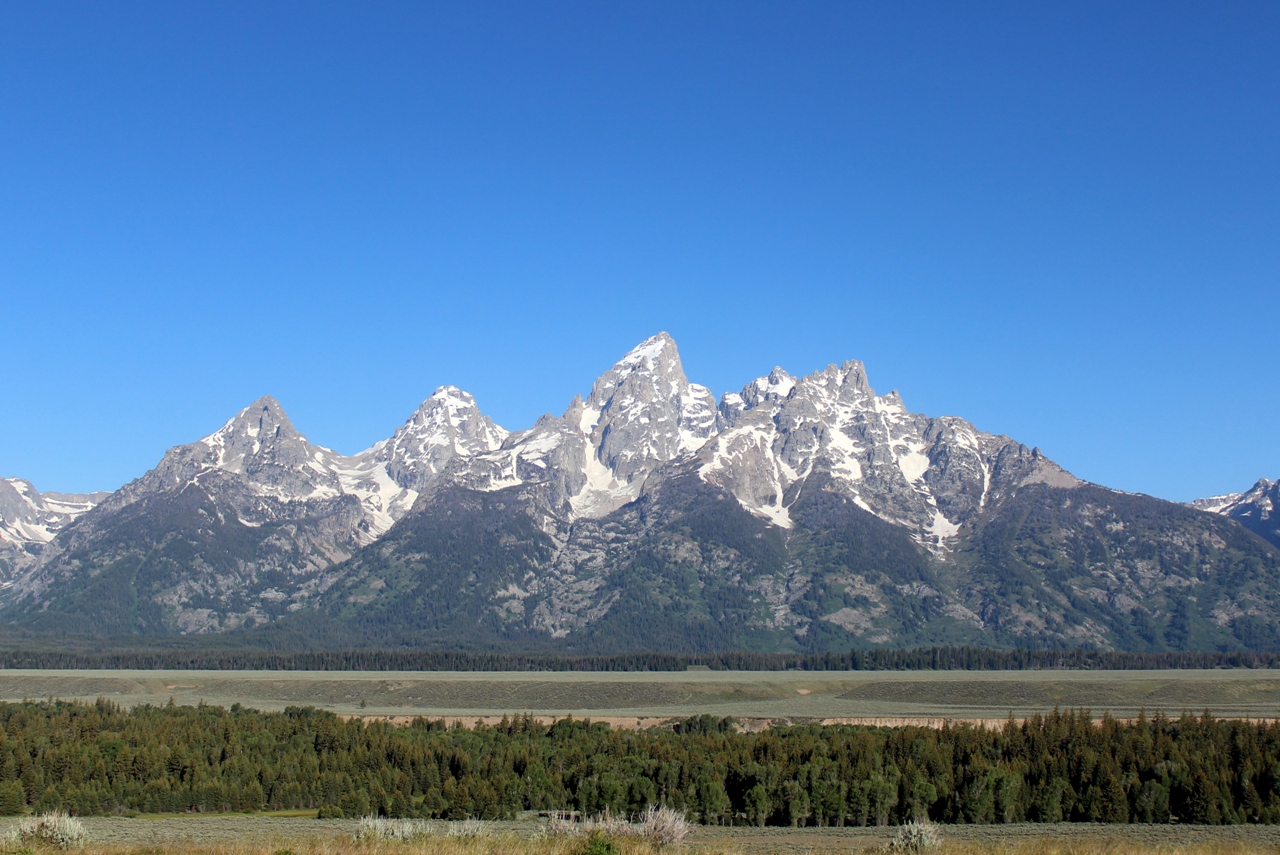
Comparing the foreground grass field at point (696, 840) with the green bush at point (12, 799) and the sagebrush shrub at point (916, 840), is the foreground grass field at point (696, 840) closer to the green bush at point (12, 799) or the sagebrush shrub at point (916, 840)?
the sagebrush shrub at point (916, 840)

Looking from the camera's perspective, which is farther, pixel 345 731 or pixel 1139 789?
pixel 345 731

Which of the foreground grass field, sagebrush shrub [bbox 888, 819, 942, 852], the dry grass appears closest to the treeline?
the foreground grass field

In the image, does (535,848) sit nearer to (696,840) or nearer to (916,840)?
(916,840)

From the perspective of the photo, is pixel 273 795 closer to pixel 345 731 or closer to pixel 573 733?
pixel 345 731

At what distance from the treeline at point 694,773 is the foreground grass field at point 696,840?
667cm

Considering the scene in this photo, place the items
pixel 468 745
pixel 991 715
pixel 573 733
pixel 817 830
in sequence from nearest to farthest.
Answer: pixel 817 830
pixel 468 745
pixel 573 733
pixel 991 715

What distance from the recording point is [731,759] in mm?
106188

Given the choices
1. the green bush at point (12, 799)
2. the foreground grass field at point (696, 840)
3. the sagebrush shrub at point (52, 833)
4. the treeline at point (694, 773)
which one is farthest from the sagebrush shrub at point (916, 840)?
the green bush at point (12, 799)

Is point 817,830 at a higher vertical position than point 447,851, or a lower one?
lower

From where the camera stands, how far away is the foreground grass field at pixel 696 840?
53.5 meters

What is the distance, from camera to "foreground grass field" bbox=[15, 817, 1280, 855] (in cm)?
5347

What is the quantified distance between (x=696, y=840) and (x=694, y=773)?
29255 millimetres

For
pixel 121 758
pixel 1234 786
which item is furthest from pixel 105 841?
pixel 1234 786

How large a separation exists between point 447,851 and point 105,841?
25759 millimetres
